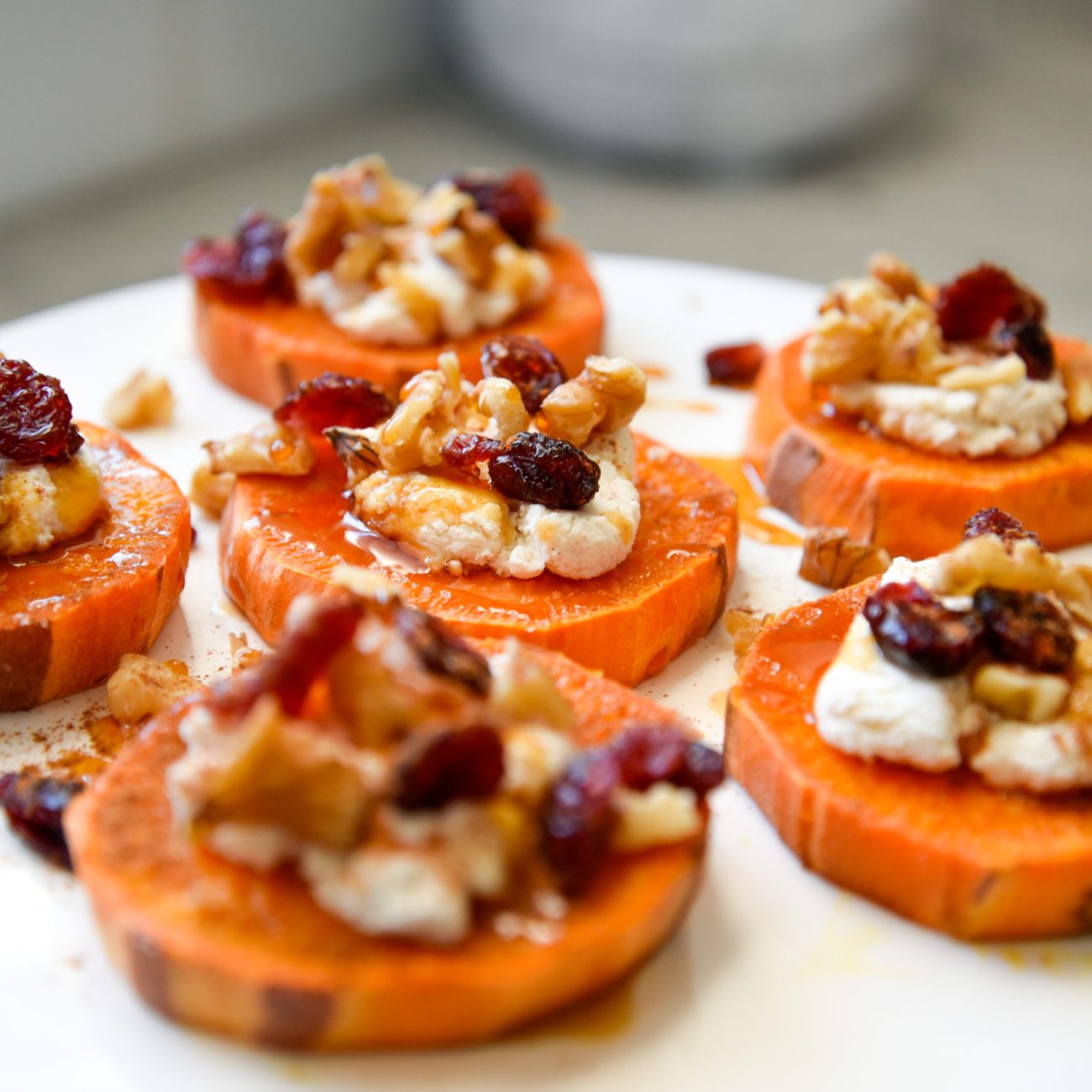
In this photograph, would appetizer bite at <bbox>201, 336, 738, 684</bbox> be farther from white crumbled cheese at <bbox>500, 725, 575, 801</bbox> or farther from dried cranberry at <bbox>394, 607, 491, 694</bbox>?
white crumbled cheese at <bbox>500, 725, 575, 801</bbox>

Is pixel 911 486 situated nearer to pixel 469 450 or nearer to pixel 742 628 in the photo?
pixel 742 628

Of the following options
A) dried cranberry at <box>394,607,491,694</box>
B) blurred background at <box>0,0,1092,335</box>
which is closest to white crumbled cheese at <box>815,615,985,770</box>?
dried cranberry at <box>394,607,491,694</box>

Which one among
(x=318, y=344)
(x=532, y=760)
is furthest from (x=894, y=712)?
(x=318, y=344)

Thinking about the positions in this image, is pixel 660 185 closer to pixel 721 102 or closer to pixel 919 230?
pixel 721 102

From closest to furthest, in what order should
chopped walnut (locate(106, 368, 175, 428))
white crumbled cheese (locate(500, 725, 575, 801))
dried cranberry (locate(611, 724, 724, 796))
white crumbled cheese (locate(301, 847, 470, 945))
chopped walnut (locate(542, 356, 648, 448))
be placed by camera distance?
white crumbled cheese (locate(301, 847, 470, 945)) → white crumbled cheese (locate(500, 725, 575, 801)) → dried cranberry (locate(611, 724, 724, 796)) → chopped walnut (locate(542, 356, 648, 448)) → chopped walnut (locate(106, 368, 175, 428))

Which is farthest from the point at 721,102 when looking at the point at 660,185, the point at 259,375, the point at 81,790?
the point at 81,790
